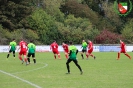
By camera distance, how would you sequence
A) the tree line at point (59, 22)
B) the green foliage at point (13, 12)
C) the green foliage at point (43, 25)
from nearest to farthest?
the green foliage at point (13, 12)
the tree line at point (59, 22)
the green foliage at point (43, 25)

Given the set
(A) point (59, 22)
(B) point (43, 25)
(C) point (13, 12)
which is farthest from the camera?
(A) point (59, 22)

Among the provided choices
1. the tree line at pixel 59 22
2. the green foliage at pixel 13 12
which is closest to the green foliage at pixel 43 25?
the tree line at pixel 59 22

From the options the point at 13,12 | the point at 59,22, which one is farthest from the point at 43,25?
the point at 13,12

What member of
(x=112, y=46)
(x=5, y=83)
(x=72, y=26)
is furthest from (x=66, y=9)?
(x=5, y=83)

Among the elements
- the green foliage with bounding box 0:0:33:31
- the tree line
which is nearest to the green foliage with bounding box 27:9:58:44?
the tree line

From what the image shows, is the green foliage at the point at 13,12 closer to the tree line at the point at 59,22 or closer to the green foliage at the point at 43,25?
the tree line at the point at 59,22

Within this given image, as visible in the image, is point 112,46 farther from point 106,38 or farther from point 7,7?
point 7,7

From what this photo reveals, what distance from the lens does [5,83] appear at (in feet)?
55.6

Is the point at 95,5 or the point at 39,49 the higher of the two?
the point at 95,5

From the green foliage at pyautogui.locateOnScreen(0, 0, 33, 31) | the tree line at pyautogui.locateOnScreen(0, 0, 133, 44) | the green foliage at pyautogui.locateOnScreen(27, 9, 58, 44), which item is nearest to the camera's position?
the green foliage at pyautogui.locateOnScreen(0, 0, 33, 31)

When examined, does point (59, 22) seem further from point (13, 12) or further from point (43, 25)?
point (13, 12)

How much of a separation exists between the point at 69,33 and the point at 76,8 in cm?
1204

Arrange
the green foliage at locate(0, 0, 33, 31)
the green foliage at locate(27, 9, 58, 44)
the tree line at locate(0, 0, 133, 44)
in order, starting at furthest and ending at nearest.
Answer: the green foliage at locate(27, 9, 58, 44), the tree line at locate(0, 0, 133, 44), the green foliage at locate(0, 0, 33, 31)

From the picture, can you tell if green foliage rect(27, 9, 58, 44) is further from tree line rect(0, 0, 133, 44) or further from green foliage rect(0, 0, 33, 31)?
green foliage rect(0, 0, 33, 31)
